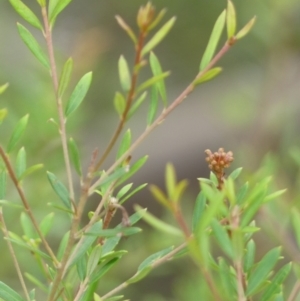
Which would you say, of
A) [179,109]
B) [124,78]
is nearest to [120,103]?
[124,78]

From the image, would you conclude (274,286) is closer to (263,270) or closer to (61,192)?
(263,270)

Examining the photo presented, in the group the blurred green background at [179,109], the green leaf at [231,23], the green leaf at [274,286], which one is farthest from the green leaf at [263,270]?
the blurred green background at [179,109]

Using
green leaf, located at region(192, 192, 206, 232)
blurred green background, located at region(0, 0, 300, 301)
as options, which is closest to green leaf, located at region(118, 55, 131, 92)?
green leaf, located at region(192, 192, 206, 232)

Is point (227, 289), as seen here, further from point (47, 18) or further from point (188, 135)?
point (188, 135)

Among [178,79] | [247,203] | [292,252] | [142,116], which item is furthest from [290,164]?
[178,79]

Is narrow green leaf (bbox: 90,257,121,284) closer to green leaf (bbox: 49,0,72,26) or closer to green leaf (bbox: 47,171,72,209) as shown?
green leaf (bbox: 47,171,72,209)

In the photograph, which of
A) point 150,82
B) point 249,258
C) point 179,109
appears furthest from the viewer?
point 179,109

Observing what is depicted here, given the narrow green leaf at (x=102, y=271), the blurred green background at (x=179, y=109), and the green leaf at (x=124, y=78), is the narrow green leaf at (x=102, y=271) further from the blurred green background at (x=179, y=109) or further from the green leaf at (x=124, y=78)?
the blurred green background at (x=179, y=109)

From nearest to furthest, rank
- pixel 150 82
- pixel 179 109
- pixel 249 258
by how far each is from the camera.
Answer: pixel 150 82
pixel 249 258
pixel 179 109
